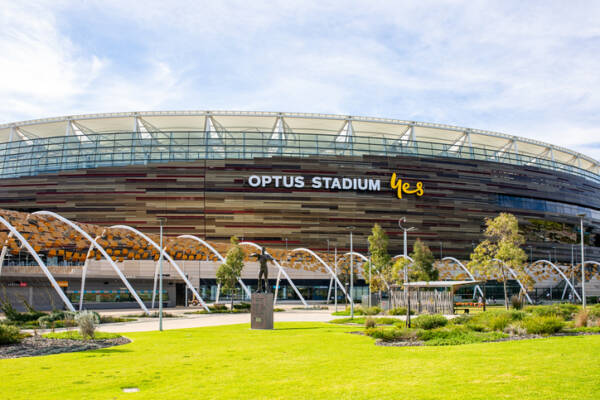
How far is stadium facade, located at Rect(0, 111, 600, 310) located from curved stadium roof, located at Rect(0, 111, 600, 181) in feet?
0.72

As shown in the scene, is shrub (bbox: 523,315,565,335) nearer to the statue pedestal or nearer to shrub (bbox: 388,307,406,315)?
the statue pedestal

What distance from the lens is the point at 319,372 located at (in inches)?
508

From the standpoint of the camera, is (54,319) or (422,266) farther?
(422,266)

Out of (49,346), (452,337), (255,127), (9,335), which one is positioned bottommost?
(49,346)

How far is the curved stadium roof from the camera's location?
7256 centimetres

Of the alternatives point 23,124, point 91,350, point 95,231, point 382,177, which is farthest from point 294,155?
point 91,350

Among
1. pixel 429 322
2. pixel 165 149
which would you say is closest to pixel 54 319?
pixel 429 322

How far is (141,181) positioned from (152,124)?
1084 cm

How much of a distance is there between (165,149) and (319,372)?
67132mm

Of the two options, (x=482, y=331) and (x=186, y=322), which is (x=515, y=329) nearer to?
(x=482, y=331)

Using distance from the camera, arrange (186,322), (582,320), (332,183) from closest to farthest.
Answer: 1. (582,320)
2. (186,322)
3. (332,183)

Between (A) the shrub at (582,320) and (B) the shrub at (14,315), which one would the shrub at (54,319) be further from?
(A) the shrub at (582,320)

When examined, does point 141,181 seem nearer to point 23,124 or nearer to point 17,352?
point 23,124

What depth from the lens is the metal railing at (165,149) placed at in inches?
2813
